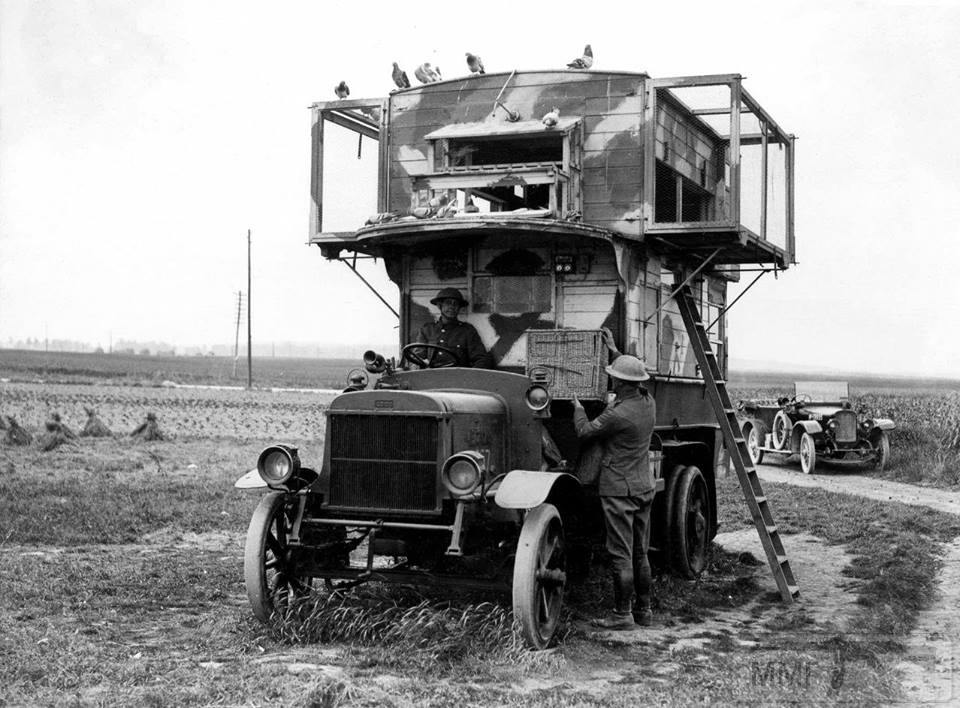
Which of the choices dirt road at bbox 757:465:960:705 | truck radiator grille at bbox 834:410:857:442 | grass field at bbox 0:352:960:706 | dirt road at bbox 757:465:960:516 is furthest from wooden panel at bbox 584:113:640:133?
truck radiator grille at bbox 834:410:857:442

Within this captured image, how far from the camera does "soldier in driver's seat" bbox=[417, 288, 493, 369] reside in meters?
9.50

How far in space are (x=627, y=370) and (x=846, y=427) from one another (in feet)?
50.2

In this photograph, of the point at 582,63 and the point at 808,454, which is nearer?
the point at 582,63

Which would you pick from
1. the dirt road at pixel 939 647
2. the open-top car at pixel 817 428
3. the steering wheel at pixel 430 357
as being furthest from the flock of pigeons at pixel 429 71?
the open-top car at pixel 817 428

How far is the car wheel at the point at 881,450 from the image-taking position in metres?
21.9

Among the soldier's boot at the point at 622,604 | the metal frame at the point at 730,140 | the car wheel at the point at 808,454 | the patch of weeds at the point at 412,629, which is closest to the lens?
the patch of weeds at the point at 412,629

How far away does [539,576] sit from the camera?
7.02 meters

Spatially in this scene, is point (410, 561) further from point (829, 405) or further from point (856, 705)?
point (829, 405)

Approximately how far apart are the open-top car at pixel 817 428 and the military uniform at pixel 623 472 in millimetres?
14683

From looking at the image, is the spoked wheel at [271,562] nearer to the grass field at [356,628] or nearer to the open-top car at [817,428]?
the grass field at [356,628]

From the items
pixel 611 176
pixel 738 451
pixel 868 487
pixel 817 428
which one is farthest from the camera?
pixel 817 428

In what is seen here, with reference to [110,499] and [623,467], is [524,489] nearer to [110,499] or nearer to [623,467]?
[623,467]

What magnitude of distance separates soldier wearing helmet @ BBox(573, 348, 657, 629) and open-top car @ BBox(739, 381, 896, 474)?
1470 cm

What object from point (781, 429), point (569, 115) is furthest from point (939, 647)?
point (781, 429)
